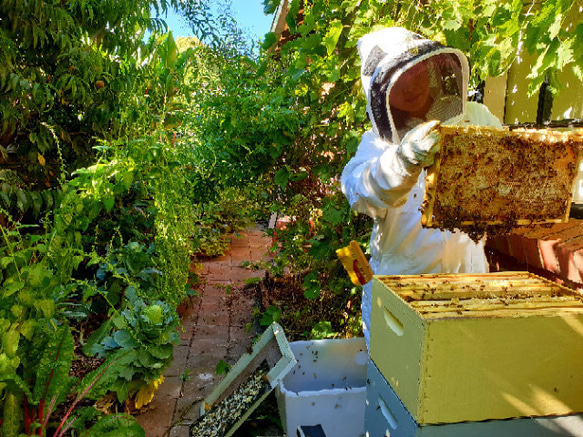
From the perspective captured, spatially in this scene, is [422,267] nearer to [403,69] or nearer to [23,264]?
[403,69]

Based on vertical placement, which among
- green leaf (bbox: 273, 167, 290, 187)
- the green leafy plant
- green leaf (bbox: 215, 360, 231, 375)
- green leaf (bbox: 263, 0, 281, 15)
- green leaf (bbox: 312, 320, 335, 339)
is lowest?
green leaf (bbox: 215, 360, 231, 375)

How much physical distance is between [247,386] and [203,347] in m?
1.25

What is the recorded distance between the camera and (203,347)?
11.2 ft

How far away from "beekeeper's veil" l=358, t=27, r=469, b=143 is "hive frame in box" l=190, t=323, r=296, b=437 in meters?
1.17

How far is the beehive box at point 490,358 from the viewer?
114 centimetres

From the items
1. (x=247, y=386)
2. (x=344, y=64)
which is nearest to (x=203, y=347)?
(x=247, y=386)

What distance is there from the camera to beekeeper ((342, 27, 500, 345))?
1.70 meters

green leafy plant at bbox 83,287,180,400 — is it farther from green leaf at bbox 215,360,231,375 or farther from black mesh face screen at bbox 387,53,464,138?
black mesh face screen at bbox 387,53,464,138

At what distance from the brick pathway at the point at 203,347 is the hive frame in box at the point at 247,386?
0.25 meters

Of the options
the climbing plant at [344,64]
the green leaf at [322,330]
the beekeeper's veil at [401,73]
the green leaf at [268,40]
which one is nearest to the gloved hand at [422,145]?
the beekeeper's veil at [401,73]

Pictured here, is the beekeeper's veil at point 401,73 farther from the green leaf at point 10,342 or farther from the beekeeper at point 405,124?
the green leaf at point 10,342

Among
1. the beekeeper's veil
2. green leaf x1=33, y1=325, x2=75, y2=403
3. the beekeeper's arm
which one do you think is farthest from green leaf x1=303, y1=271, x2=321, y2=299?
green leaf x1=33, y1=325, x2=75, y2=403

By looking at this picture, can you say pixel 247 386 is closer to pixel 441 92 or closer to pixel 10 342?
pixel 10 342

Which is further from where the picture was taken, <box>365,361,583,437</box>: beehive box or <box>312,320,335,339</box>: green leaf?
<box>312,320,335,339</box>: green leaf
